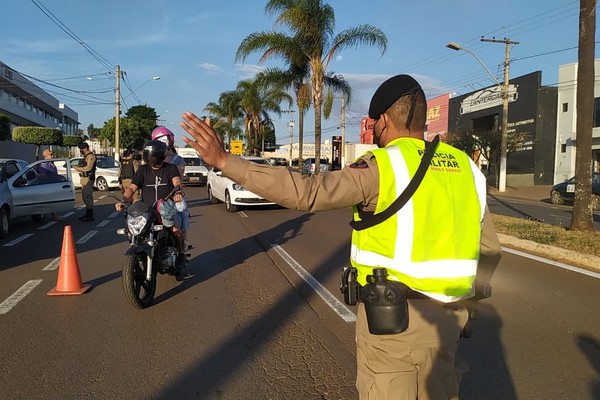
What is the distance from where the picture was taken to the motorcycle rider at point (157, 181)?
241 inches

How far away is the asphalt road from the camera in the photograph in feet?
12.1

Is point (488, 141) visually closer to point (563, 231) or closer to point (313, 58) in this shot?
point (313, 58)

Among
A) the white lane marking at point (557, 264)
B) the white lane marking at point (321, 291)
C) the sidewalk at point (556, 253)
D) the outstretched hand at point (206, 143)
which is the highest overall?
the outstretched hand at point (206, 143)

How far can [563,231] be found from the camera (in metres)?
9.89

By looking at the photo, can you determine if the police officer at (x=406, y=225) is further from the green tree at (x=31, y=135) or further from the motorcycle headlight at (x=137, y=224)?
the green tree at (x=31, y=135)

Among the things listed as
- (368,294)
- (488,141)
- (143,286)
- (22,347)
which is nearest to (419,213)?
(368,294)

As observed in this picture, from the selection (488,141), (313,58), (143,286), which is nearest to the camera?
(143,286)

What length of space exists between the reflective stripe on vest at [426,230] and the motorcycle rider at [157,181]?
14.9ft

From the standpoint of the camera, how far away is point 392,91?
2.11 metres

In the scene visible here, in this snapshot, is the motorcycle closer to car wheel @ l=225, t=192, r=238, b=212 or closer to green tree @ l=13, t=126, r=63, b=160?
car wheel @ l=225, t=192, r=238, b=212

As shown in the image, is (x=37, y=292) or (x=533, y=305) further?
(x=37, y=292)

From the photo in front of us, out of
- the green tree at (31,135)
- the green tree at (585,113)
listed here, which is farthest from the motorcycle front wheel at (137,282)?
the green tree at (31,135)

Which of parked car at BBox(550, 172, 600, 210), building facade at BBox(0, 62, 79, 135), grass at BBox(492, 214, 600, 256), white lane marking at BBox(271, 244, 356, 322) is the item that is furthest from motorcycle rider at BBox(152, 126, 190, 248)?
building facade at BBox(0, 62, 79, 135)

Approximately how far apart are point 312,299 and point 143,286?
195 cm
